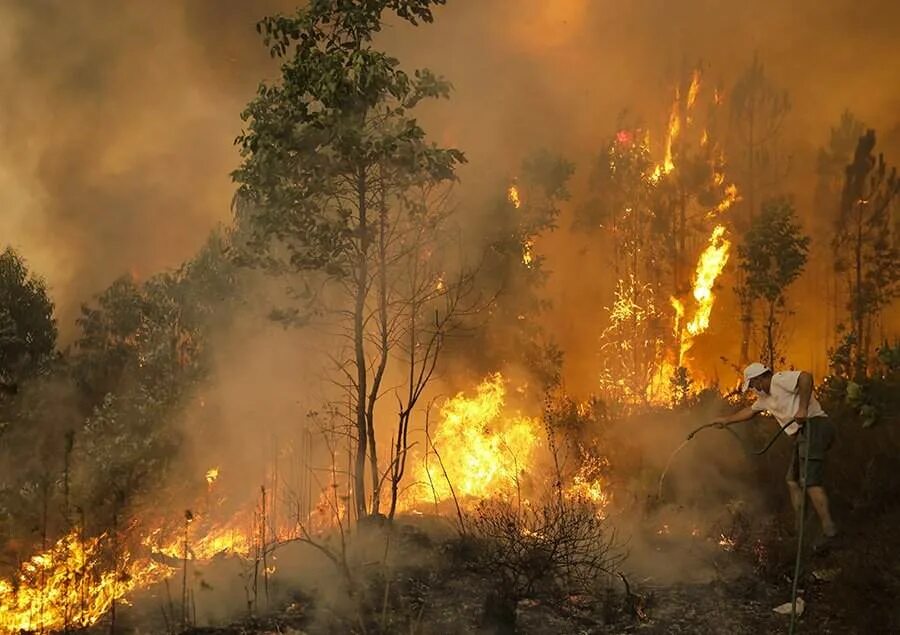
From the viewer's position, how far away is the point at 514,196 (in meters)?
21.4

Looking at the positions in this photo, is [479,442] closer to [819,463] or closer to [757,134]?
[819,463]

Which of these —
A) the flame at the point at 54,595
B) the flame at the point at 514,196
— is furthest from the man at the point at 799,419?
the flame at the point at 514,196

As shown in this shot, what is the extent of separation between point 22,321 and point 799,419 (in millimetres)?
28280

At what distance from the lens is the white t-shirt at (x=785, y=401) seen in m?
6.86

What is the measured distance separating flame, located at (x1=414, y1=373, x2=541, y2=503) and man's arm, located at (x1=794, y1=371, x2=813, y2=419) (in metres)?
10.3

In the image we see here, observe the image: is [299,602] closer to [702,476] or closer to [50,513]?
[702,476]

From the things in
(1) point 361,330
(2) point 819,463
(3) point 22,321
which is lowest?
(2) point 819,463

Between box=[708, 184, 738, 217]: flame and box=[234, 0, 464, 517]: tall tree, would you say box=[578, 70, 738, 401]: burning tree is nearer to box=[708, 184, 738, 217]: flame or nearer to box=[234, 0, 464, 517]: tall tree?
box=[708, 184, 738, 217]: flame

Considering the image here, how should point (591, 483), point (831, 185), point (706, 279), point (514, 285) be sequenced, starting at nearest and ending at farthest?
point (591, 483) → point (514, 285) → point (706, 279) → point (831, 185)

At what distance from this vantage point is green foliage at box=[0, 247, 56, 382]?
84.2 ft

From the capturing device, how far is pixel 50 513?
16688mm

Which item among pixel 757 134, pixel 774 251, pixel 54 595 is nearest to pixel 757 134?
pixel 757 134

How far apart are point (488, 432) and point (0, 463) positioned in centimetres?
1326

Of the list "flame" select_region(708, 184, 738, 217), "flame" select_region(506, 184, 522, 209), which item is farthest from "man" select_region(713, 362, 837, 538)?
"flame" select_region(708, 184, 738, 217)
